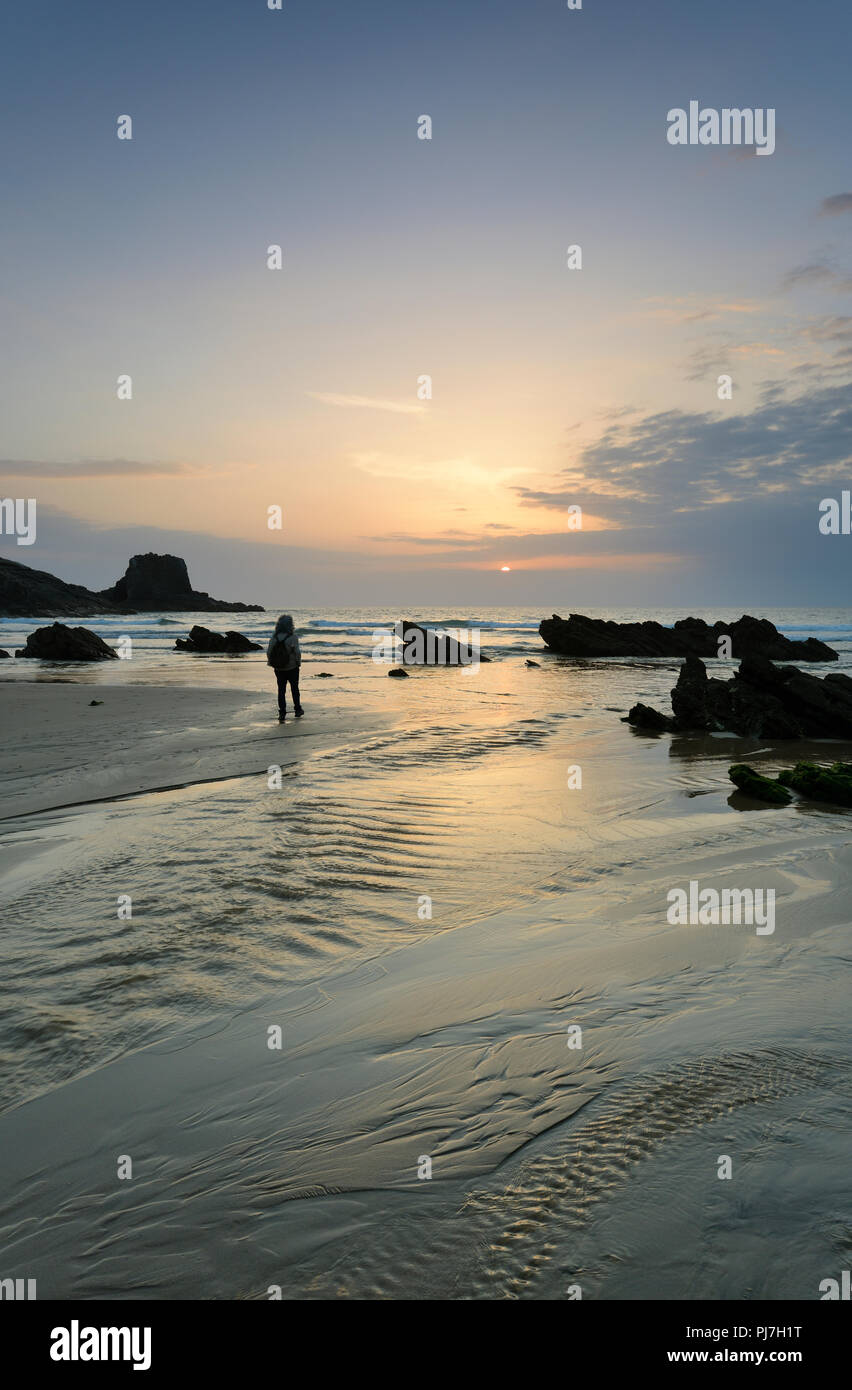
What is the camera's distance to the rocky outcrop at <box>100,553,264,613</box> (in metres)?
123

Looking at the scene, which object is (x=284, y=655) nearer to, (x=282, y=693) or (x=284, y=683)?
(x=284, y=683)

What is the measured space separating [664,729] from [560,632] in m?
35.1

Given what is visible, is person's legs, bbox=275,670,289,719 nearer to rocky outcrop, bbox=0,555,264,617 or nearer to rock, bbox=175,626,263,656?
rock, bbox=175,626,263,656

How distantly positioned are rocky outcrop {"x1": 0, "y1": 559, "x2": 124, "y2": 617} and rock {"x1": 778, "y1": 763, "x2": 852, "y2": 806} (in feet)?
305

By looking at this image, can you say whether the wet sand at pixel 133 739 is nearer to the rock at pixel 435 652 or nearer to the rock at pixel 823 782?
the rock at pixel 823 782

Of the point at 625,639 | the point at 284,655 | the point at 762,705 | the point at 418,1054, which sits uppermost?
the point at 625,639

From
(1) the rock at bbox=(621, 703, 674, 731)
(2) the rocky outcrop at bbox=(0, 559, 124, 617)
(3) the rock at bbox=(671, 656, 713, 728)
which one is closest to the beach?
(1) the rock at bbox=(621, 703, 674, 731)

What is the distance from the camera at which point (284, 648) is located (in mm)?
15180

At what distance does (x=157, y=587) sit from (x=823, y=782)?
419 feet

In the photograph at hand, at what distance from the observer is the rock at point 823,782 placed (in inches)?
350

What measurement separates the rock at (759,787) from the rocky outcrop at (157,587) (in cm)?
12149

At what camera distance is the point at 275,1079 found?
315 centimetres

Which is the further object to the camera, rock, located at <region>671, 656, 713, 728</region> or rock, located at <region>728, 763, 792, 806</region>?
rock, located at <region>671, 656, 713, 728</region>

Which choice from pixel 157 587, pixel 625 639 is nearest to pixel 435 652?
pixel 625 639
